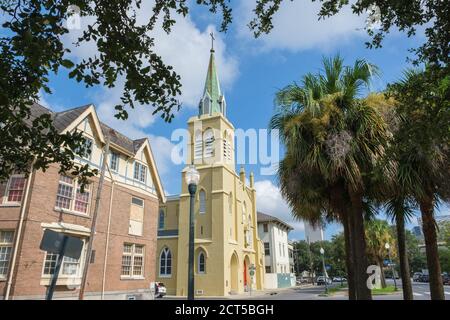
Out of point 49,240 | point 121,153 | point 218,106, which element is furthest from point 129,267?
point 218,106

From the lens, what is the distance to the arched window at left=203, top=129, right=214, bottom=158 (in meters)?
43.7

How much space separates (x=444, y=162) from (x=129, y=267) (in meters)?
22.0

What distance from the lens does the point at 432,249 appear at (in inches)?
322

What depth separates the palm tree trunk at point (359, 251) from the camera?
317 inches

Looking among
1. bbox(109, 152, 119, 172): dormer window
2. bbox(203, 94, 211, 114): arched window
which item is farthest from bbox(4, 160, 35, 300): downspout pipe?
bbox(203, 94, 211, 114): arched window

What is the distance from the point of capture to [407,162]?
7.93 m

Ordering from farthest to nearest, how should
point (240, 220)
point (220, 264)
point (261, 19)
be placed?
point (240, 220), point (220, 264), point (261, 19)

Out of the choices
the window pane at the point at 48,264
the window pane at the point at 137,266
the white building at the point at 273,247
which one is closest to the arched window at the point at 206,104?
the window pane at the point at 137,266

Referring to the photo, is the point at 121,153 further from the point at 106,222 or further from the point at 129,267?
the point at 129,267

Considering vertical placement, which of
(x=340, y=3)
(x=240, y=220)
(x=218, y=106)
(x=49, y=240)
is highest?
(x=218, y=106)

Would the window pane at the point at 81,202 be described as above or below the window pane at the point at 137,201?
below

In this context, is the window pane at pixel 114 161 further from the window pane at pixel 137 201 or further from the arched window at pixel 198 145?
the arched window at pixel 198 145

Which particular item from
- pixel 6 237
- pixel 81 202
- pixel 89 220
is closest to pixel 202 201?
pixel 89 220

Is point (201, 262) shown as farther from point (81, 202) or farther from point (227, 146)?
point (81, 202)
